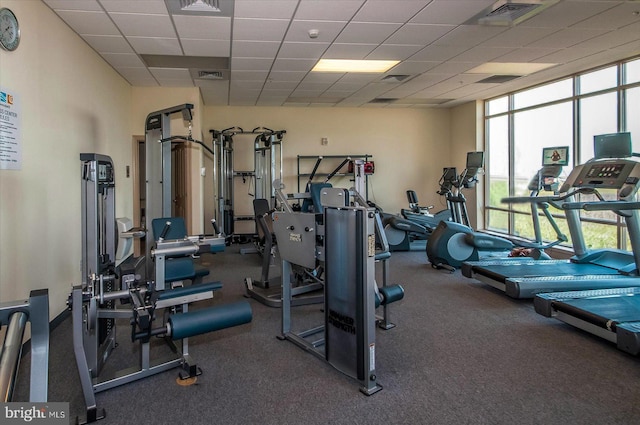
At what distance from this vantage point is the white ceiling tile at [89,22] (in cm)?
375

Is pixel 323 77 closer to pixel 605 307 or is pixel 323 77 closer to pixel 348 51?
pixel 348 51

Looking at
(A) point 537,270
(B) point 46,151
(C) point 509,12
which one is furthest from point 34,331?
(A) point 537,270

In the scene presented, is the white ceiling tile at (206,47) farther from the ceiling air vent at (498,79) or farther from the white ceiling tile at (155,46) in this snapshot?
the ceiling air vent at (498,79)

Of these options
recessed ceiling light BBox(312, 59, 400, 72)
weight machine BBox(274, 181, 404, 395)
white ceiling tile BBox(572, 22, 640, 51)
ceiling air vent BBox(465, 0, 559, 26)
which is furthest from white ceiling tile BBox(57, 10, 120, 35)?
white ceiling tile BBox(572, 22, 640, 51)

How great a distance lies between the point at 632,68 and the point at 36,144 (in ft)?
22.0

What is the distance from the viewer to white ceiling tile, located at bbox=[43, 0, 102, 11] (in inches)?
137

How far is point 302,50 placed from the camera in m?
4.93

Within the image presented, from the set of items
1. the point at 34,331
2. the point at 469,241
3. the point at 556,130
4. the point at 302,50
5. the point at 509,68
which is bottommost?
the point at 469,241

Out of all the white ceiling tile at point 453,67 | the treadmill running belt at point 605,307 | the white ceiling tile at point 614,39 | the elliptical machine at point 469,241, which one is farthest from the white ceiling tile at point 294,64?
the treadmill running belt at point 605,307

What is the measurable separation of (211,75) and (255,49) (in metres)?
1.46

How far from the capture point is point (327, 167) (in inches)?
349

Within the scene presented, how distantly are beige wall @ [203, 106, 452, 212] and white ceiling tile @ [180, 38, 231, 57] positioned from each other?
351 centimetres

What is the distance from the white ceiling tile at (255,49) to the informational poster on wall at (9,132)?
2307 mm

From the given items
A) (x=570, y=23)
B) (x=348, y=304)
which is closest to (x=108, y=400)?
(x=348, y=304)
